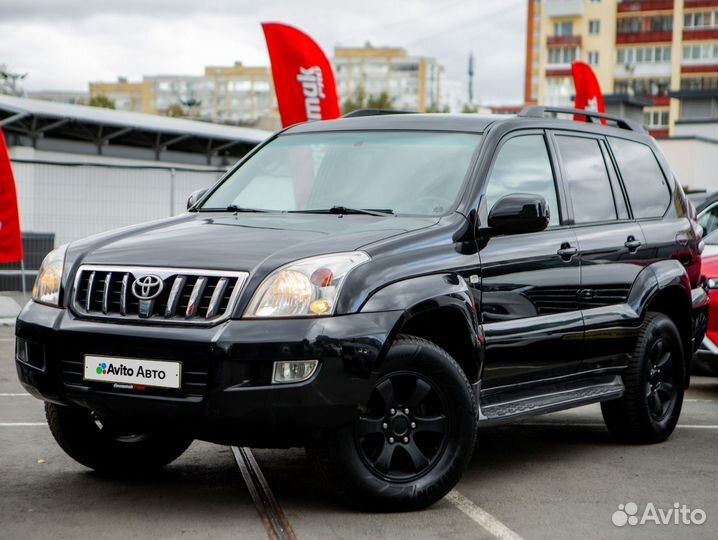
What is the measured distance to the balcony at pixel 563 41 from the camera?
118000mm

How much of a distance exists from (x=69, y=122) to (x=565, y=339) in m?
33.6

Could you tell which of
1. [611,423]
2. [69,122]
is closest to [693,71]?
[69,122]

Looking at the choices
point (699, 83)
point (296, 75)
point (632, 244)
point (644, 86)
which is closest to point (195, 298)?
point (632, 244)

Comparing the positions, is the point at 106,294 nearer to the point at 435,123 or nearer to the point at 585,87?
the point at 435,123

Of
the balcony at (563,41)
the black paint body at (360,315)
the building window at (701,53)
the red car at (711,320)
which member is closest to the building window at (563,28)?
the balcony at (563,41)

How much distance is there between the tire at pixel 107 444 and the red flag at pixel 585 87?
18501 mm

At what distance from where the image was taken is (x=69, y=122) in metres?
38.2

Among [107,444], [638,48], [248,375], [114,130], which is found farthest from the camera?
[638,48]

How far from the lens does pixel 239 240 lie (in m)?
5.45

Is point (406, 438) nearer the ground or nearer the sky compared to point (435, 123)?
nearer the ground

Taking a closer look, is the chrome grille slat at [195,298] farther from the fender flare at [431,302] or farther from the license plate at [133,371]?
the fender flare at [431,302]

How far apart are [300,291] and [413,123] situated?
190cm

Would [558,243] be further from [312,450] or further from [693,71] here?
[693,71]

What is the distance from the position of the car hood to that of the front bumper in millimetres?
324
